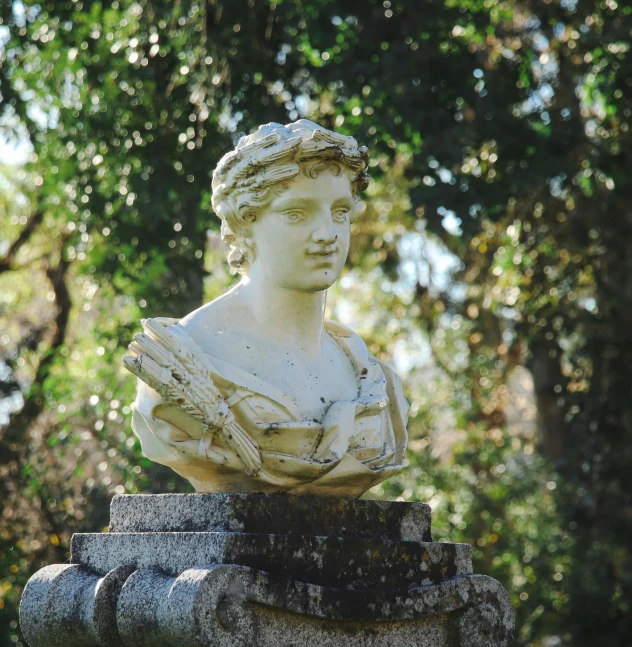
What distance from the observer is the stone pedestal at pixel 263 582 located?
3.79 m

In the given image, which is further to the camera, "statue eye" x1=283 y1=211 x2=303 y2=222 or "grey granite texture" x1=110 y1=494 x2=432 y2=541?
"statue eye" x1=283 y1=211 x2=303 y2=222

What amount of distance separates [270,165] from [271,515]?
1271 millimetres

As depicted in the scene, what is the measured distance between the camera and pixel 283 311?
4.48m

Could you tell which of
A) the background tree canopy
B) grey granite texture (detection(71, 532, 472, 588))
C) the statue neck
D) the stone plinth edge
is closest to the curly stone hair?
the statue neck

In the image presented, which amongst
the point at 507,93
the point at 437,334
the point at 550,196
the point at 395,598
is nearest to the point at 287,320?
the point at 395,598

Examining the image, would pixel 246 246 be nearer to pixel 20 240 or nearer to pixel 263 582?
pixel 263 582

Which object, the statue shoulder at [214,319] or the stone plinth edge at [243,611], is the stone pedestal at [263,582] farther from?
the statue shoulder at [214,319]

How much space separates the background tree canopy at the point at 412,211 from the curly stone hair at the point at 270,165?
3.64 m

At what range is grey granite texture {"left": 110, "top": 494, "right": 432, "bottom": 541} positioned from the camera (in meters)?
4.01

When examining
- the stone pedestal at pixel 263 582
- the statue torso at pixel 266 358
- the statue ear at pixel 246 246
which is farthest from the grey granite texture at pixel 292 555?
the statue ear at pixel 246 246

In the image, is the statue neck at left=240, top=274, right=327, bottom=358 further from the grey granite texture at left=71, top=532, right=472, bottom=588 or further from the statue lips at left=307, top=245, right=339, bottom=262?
the grey granite texture at left=71, top=532, right=472, bottom=588

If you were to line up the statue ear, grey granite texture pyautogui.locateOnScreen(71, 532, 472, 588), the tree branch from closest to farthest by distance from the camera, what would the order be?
1. grey granite texture pyautogui.locateOnScreen(71, 532, 472, 588)
2. the statue ear
3. the tree branch

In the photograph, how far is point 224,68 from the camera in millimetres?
8094

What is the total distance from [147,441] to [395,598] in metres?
1.06
